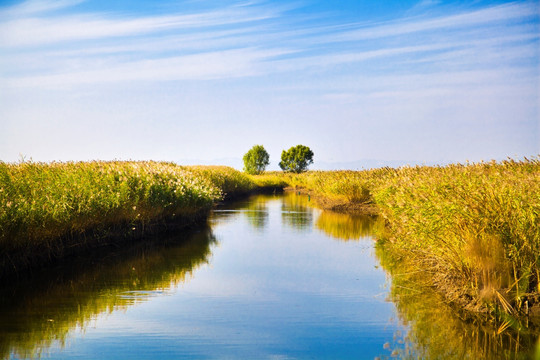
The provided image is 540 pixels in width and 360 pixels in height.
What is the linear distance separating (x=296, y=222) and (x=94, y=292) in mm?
11393

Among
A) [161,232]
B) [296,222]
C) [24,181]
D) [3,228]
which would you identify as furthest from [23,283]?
[296,222]

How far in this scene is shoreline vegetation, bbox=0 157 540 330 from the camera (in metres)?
6.77

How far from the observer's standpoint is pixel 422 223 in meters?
7.84

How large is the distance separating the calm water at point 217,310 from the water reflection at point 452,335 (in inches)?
1.1

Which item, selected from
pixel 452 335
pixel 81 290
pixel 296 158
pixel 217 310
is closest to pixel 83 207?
pixel 81 290

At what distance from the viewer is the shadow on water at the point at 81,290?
6.27m

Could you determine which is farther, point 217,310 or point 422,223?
point 422,223

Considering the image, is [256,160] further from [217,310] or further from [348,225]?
[217,310]

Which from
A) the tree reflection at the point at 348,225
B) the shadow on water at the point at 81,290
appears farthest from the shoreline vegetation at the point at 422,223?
the tree reflection at the point at 348,225

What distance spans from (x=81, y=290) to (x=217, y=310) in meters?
2.64

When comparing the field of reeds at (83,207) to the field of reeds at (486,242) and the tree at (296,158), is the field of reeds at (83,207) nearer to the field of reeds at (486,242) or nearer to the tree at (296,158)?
the field of reeds at (486,242)

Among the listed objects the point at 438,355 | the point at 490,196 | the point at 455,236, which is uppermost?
the point at 490,196

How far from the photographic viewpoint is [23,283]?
856 cm

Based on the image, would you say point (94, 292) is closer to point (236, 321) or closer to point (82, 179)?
point (236, 321)
